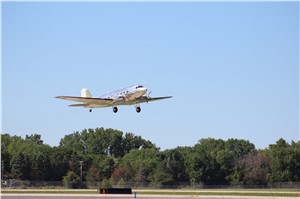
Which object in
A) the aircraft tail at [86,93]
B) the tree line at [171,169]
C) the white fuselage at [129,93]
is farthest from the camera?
the tree line at [171,169]

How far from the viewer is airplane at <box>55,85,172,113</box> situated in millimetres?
102938

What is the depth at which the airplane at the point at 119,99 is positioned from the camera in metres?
103

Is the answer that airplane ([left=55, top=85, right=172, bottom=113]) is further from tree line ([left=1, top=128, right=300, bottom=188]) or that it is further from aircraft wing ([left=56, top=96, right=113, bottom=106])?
tree line ([left=1, top=128, right=300, bottom=188])

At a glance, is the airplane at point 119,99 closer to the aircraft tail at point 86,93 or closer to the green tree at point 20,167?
the aircraft tail at point 86,93

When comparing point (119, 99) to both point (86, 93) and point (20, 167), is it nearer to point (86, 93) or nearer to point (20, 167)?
point (86, 93)

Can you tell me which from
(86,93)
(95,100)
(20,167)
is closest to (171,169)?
(20,167)

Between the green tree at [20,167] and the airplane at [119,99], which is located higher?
the airplane at [119,99]

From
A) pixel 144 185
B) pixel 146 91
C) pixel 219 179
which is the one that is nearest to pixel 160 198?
pixel 146 91

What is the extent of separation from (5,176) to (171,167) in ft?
124

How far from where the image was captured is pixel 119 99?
344ft

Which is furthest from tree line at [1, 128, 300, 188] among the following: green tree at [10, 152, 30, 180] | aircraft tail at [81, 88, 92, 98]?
aircraft tail at [81, 88, 92, 98]

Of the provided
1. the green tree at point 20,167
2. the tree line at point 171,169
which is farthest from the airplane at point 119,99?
the green tree at point 20,167

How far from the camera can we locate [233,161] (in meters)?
194

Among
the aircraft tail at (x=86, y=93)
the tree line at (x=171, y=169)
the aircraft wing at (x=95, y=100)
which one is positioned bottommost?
the tree line at (x=171, y=169)
